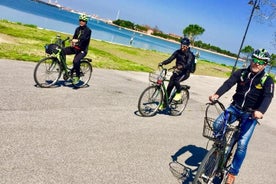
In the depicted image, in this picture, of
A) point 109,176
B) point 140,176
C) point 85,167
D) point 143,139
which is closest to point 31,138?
point 85,167

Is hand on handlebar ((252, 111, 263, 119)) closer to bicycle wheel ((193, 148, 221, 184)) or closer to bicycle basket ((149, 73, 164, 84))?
bicycle wheel ((193, 148, 221, 184))

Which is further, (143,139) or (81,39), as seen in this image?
(81,39)

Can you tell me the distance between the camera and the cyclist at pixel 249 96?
4914mm

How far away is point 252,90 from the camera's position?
507 centimetres

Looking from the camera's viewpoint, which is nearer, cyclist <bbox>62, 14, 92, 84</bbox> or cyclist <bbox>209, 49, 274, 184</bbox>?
cyclist <bbox>209, 49, 274, 184</bbox>

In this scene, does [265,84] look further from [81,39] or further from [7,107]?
[81,39]

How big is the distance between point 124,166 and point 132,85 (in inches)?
317

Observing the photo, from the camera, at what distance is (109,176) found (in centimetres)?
483

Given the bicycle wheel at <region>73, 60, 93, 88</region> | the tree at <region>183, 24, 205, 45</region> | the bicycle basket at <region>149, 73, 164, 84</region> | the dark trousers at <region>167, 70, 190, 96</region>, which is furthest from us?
the tree at <region>183, 24, 205, 45</region>

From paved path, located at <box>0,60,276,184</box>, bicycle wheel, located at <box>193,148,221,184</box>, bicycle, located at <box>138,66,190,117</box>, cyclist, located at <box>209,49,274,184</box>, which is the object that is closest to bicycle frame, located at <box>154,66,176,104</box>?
bicycle, located at <box>138,66,190,117</box>

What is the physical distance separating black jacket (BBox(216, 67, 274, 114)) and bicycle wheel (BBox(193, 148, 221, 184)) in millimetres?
1015

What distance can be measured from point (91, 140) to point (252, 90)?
309cm

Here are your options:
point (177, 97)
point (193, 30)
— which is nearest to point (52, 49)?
point (177, 97)

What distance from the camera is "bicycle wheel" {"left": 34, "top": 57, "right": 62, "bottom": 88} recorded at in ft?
29.3
